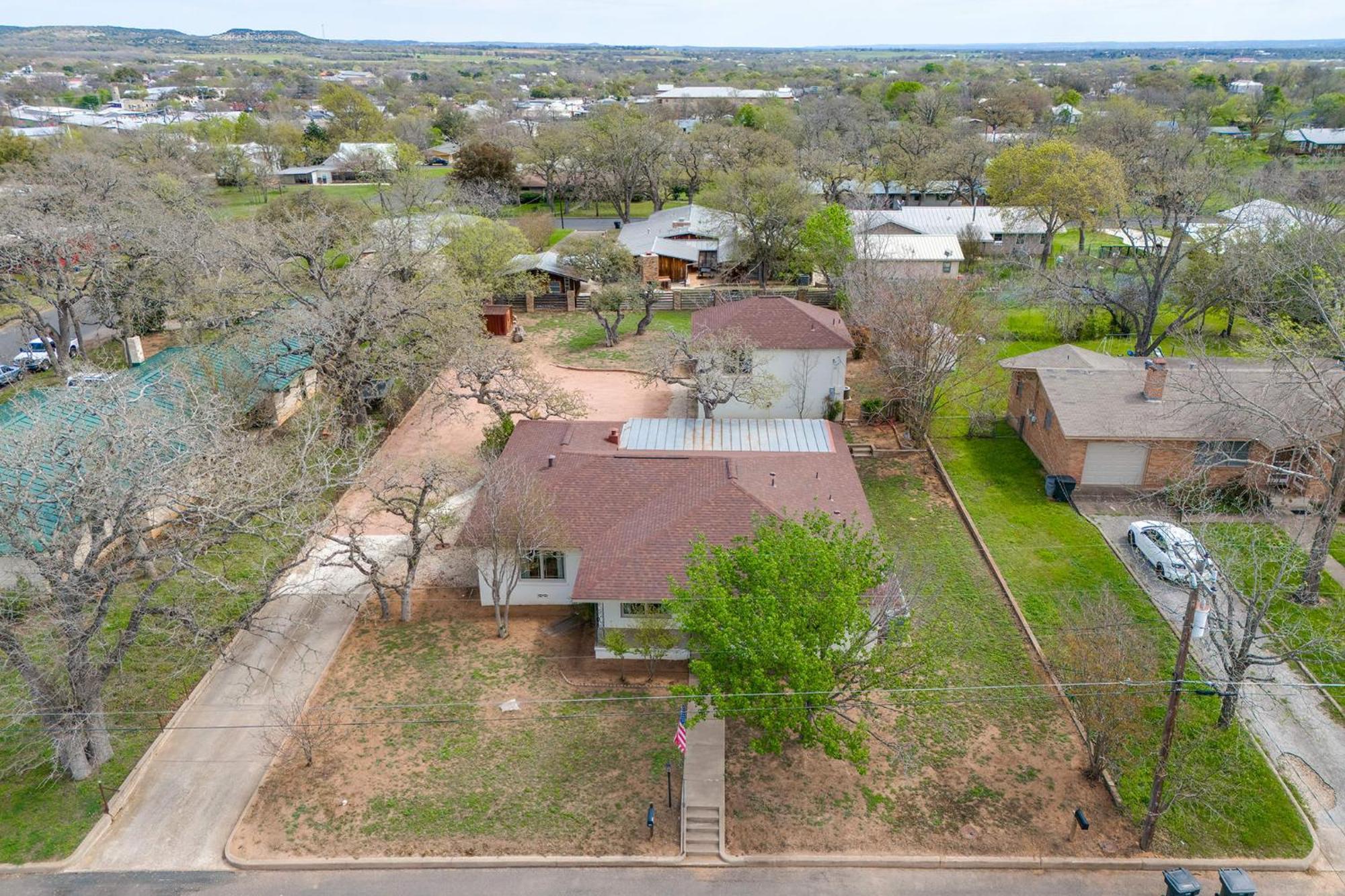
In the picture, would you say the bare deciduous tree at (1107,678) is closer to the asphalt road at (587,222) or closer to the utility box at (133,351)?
the utility box at (133,351)

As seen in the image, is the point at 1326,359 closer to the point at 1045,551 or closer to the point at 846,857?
the point at 1045,551

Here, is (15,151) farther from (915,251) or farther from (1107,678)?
(1107,678)

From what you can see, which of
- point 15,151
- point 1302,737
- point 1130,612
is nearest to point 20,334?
point 15,151

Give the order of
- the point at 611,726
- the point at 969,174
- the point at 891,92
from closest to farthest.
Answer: the point at 611,726 < the point at 969,174 < the point at 891,92

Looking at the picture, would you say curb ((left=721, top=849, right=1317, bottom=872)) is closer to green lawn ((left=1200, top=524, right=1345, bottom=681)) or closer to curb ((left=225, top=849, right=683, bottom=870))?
curb ((left=225, top=849, right=683, bottom=870))

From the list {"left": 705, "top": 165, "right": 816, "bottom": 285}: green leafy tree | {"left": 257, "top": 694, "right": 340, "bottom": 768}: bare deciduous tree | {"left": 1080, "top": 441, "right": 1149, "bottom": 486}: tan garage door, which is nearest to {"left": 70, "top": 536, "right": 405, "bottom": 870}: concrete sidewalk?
{"left": 257, "top": 694, "right": 340, "bottom": 768}: bare deciduous tree

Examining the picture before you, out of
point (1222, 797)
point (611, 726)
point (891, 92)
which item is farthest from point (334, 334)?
point (891, 92)
